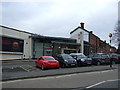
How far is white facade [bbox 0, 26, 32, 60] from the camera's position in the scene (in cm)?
2907

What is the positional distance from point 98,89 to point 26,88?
3.36m

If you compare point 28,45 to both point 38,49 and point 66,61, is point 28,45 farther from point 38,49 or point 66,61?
point 66,61

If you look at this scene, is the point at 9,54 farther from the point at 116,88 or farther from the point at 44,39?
the point at 116,88

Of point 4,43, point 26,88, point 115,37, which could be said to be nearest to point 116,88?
point 26,88

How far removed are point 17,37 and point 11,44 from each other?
2.30 metres

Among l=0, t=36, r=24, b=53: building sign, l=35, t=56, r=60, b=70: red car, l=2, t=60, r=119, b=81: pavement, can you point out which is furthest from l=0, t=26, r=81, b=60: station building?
l=2, t=60, r=119, b=81: pavement

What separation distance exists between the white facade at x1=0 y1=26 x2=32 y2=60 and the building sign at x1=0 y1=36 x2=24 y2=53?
1.62 ft

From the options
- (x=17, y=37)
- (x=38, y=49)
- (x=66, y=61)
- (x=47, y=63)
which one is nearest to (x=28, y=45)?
(x=38, y=49)

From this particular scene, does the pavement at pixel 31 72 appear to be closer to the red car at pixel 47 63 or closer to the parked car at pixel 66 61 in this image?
the red car at pixel 47 63

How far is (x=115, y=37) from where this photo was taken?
4988 cm

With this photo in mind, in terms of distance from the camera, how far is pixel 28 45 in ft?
114

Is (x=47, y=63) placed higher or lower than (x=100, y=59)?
lower

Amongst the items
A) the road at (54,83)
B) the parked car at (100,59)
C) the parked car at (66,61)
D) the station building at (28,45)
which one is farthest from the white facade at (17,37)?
the road at (54,83)

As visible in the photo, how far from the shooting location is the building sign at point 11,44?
94.4ft
